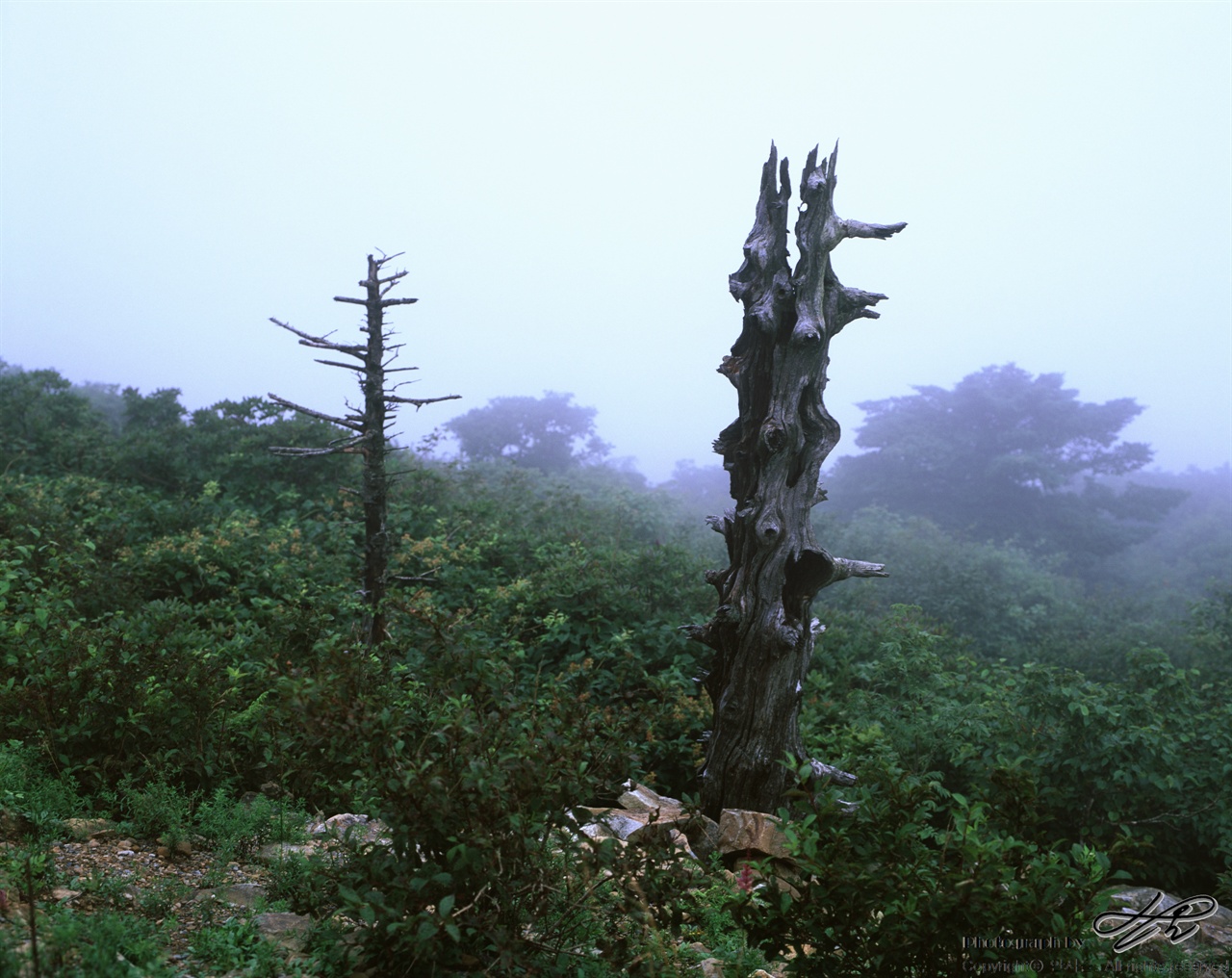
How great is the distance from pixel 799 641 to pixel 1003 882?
9.22 ft

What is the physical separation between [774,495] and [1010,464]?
24068 mm

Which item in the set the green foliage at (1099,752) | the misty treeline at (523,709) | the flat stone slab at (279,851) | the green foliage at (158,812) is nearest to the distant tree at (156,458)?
the misty treeline at (523,709)

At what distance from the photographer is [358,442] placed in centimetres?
706

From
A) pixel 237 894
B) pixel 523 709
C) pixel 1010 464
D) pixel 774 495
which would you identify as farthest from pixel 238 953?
pixel 1010 464

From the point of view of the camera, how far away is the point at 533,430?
34594mm

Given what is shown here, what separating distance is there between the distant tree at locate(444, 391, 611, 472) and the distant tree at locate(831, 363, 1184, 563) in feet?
34.9

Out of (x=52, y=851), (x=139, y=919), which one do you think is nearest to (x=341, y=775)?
(x=52, y=851)

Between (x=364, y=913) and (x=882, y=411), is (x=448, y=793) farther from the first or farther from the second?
(x=882, y=411)

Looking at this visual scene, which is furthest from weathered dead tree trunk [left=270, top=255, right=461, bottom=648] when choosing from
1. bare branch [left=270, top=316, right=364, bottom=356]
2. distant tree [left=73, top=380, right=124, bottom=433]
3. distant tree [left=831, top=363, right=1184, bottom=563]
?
distant tree [left=831, top=363, right=1184, bottom=563]

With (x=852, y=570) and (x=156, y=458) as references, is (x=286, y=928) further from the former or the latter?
(x=156, y=458)

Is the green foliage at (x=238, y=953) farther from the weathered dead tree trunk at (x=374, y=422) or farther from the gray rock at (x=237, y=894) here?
the weathered dead tree trunk at (x=374, y=422)

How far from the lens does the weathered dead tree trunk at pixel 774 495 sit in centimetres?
543

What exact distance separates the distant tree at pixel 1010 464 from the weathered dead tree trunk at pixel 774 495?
22.1m
